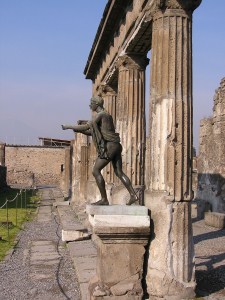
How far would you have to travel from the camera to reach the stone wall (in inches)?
572

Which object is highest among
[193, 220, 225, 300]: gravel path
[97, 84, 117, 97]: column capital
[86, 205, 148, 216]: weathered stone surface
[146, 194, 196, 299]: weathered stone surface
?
[97, 84, 117, 97]: column capital

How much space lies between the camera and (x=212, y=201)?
1491 cm

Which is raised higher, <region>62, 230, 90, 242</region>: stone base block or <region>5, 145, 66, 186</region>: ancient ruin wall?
<region>5, 145, 66, 186</region>: ancient ruin wall

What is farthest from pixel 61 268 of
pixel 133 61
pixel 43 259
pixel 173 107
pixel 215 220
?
pixel 215 220

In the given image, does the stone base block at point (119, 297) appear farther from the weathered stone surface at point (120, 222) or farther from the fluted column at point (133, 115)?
the fluted column at point (133, 115)

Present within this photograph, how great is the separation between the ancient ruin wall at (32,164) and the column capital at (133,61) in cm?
3330

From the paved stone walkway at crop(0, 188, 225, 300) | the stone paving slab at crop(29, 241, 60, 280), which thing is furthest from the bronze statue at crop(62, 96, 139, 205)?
the stone paving slab at crop(29, 241, 60, 280)

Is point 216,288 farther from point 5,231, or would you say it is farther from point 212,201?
point 212,201

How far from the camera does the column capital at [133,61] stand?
9039 millimetres

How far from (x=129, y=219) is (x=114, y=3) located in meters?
5.22

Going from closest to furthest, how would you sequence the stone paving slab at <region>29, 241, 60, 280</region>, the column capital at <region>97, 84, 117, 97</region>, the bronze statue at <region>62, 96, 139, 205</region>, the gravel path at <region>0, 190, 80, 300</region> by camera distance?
the bronze statue at <region>62, 96, 139, 205</region> → the gravel path at <region>0, 190, 80, 300</region> → the stone paving slab at <region>29, 241, 60, 280</region> → the column capital at <region>97, 84, 117, 97</region>

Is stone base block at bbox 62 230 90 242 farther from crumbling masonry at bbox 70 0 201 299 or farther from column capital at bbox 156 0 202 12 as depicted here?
column capital at bbox 156 0 202 12

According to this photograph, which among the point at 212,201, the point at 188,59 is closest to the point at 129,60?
the point at 188,59

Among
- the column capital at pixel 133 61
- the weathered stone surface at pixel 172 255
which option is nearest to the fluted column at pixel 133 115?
the column capital at pixel 133 61
